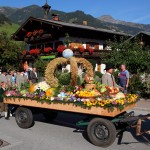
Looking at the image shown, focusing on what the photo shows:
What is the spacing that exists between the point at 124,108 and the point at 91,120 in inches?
34.3

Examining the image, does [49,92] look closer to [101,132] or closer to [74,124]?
A: [74,124]

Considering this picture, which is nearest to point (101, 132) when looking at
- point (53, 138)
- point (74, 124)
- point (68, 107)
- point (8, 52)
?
point (68, 107)

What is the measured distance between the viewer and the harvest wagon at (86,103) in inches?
280

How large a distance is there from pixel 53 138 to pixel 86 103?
149cm

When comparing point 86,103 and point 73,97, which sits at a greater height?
point 73,97

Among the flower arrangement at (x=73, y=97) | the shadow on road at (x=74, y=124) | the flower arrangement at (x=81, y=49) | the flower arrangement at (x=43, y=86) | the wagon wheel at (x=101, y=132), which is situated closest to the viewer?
the wagon wheel at (x=101, y=132)

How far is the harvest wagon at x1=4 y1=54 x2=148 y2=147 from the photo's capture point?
710cm

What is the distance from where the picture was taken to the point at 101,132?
282 inches

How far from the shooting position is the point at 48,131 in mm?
8844

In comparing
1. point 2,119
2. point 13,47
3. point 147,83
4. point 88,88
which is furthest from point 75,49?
point 88,88

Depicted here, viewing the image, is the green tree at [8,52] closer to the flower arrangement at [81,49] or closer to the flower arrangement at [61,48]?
the flower arrangement at [61,48]

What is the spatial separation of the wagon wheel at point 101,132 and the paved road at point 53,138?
0.15 metres

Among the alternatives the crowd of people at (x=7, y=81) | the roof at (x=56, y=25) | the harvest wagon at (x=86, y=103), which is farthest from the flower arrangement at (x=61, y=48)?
the harvest wagon at (x=86, y=103)

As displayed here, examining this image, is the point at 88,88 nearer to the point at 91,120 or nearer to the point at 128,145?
the point at 91,120
